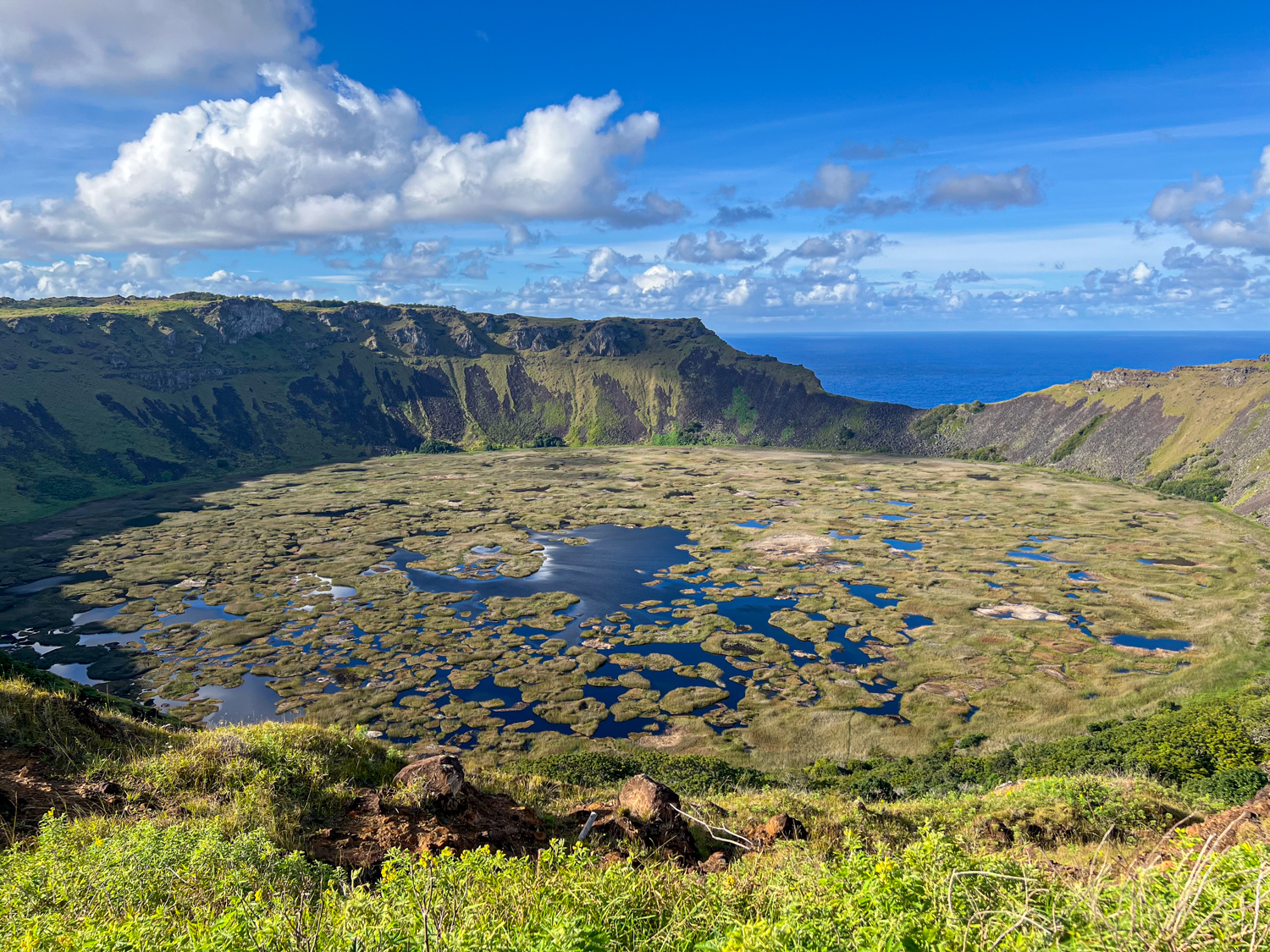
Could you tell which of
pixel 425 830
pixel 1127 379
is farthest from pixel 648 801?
pixel 1127 379

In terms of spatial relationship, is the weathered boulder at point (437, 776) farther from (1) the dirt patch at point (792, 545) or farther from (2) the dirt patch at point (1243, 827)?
(1) the dirt patch at point (792, 545)

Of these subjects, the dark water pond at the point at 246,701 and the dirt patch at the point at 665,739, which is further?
the dark water pond at the point at 246,701

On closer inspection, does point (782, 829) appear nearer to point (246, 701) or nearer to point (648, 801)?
point (648, 801)

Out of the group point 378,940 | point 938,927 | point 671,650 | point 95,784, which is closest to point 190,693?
point 671,650

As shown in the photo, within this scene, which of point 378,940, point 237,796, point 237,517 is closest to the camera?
point 378,940

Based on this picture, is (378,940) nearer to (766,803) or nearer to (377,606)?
(766,803)

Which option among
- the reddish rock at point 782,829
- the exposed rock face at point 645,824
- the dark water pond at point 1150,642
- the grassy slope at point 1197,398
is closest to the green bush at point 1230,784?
the reddish rock at point 782,829
